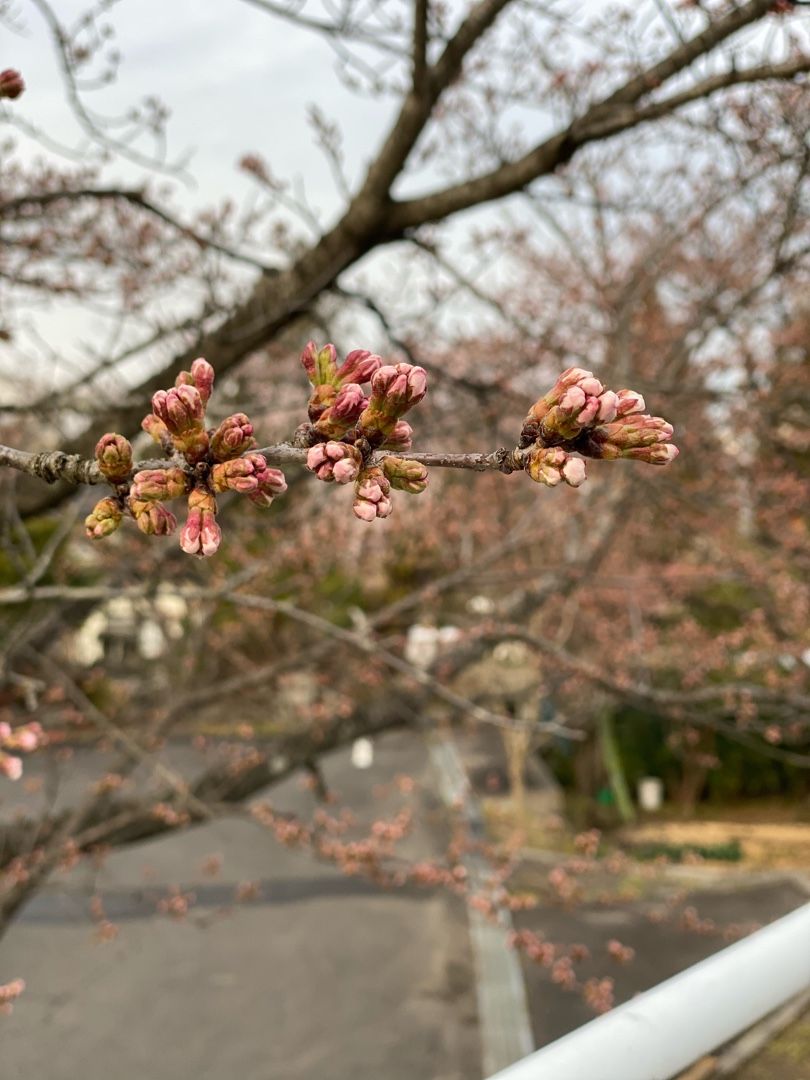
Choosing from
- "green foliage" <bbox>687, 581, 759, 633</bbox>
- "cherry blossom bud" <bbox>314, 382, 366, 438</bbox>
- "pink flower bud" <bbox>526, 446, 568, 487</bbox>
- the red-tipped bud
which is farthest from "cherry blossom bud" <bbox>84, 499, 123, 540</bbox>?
"green foliage" <bbox>687, 581, 759, 633</bbox>

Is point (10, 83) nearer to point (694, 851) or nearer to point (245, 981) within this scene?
point (245, 981)

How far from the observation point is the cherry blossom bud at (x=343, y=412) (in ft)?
2.56

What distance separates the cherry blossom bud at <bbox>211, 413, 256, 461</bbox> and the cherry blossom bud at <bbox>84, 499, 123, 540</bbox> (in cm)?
11

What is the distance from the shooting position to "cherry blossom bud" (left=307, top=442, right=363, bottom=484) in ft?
2.47

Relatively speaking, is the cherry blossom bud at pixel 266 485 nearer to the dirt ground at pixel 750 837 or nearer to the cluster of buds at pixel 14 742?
the cluster of buds at pixel 14 742

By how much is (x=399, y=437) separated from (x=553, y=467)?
0.14m

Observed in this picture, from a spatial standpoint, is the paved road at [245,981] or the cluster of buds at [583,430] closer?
the cluster of buds at [583,430]

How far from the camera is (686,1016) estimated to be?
1.27 metres

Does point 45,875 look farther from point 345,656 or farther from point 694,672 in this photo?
point 694,672

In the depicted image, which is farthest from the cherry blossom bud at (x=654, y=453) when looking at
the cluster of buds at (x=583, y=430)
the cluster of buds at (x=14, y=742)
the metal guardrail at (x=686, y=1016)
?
the cluster of buds at (x=14, y=742)

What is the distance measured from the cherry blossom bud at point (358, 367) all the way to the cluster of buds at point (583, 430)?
6.0 inches

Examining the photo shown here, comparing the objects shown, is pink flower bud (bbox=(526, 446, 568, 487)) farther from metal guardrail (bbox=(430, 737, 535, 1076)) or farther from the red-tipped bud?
metal guardrail (bbox=(430, 737, 535, 1076))

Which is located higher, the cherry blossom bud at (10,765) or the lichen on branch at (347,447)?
the lichen on branch at (347,447)

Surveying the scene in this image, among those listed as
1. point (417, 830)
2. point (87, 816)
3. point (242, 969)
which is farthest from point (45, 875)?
point (417, 830)
